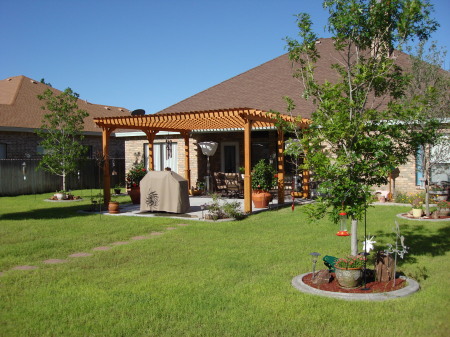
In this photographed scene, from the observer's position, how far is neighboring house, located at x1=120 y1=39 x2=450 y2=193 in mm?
17922

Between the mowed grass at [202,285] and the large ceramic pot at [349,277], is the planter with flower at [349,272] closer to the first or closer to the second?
the large ceramic pot at [349,277]

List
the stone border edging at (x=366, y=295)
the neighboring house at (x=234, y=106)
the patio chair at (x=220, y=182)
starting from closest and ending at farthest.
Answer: the stone border edging at (x=366, y=295) → the patio chair at (x=220, y=182) → the neighboring house at (x=234, y=106)

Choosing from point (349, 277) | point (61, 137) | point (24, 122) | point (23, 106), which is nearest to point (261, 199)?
point (349, 277)

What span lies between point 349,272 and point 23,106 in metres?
22.0

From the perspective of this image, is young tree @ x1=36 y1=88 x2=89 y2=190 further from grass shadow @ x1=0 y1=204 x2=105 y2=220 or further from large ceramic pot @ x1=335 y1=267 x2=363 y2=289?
large ceramic pot @ x1=335 y1=267 x2=363 y2=289

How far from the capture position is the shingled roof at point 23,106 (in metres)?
21.1

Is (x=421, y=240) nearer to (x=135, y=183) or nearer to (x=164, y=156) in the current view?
(x=135, y=183)

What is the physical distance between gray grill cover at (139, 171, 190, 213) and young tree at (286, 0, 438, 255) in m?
6.76

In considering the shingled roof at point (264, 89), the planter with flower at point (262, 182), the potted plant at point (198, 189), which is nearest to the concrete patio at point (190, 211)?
the planter with flower at point (262, 182)

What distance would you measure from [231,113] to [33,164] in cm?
1246

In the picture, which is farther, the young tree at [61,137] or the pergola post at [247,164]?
the young tree at [61,137]

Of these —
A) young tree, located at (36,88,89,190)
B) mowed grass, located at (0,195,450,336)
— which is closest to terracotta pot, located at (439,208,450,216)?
mowed grass, located at (0,195,450,336)

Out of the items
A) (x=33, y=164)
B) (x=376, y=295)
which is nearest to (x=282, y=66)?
(x=33, y=164)

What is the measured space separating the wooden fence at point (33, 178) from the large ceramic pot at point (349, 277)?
43.2ft
